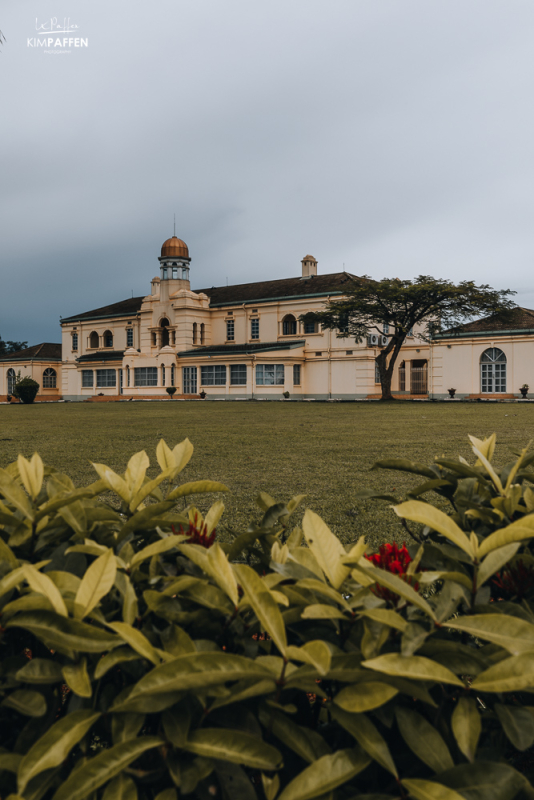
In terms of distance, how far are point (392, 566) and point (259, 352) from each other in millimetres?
40606

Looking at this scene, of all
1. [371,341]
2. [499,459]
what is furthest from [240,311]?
[499,459]

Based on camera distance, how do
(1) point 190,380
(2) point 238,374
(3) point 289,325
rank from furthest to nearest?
(3) point 289,325
(1) point 190,380
(2) point 238,374

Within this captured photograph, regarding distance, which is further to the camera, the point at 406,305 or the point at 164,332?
the point at 164,332

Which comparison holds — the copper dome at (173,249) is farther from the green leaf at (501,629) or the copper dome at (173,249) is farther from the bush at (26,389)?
the green leaf at (501,629)

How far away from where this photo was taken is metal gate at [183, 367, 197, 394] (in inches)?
1732

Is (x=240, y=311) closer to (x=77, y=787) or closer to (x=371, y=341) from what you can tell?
(x=371, y=341)

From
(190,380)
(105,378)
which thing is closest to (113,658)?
(190,380)

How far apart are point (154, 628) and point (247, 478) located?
19.4 ft

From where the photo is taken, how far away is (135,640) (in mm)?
821

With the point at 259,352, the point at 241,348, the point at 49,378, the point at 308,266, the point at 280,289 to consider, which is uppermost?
the point at 308,266

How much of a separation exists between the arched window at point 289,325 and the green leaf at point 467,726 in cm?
4499

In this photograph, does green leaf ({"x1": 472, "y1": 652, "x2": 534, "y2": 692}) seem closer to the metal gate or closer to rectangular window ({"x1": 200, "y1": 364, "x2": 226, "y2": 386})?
rectangular window ({"x1": 200, "y1": 364, "x2": 226, "y2": 386})

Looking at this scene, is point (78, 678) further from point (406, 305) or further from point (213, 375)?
point (213, 375)

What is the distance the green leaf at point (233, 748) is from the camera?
0.78 metres
